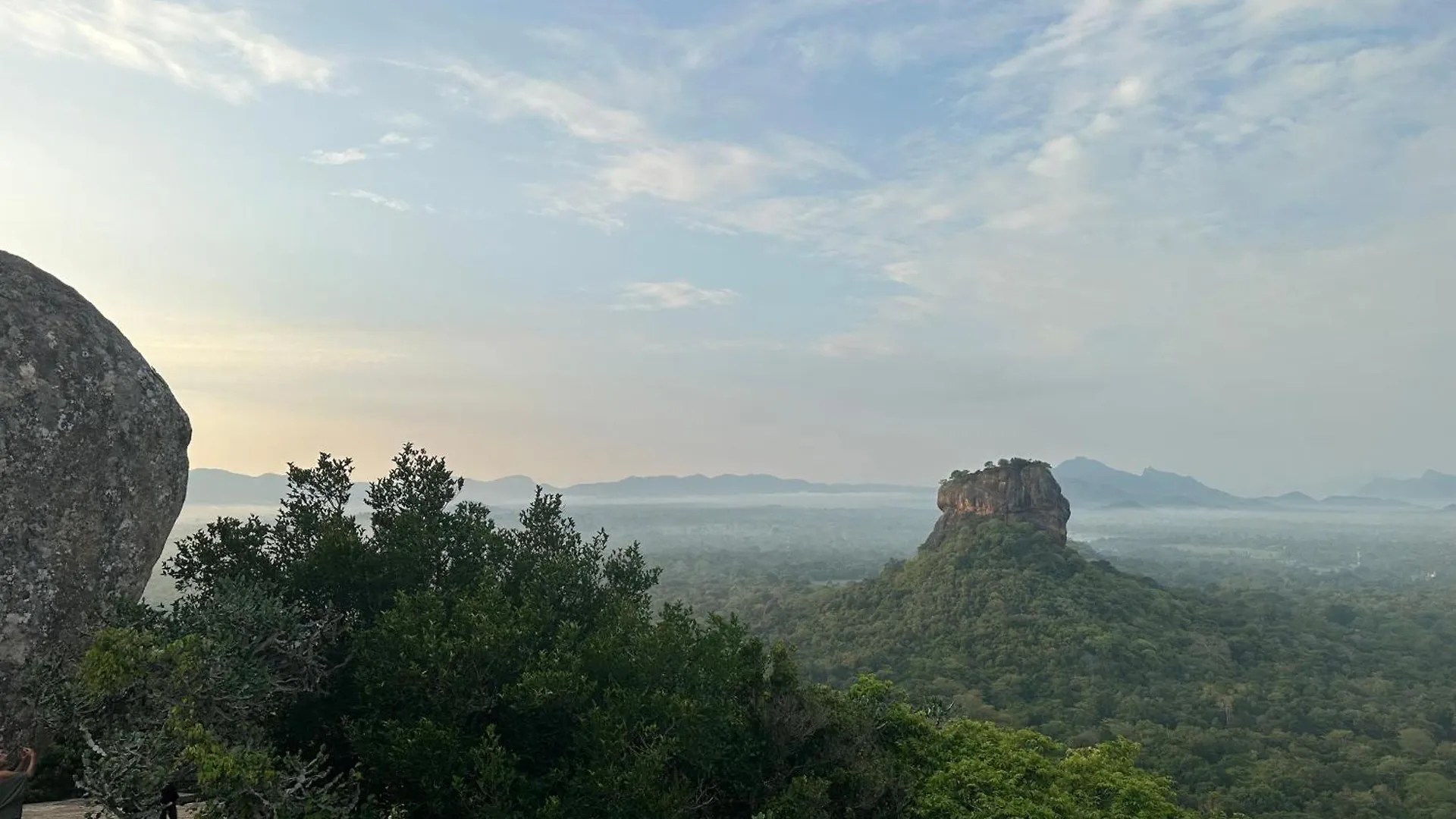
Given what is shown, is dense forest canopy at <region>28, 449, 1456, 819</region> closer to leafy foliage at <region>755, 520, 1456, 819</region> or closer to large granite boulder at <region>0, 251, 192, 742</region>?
large granite boulder at <region>0, 251, 192, 742</region>

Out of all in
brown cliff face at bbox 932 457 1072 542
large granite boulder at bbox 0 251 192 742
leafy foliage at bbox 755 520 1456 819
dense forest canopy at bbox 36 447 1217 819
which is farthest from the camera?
brown cliff face at bbox 932 457 1072 542

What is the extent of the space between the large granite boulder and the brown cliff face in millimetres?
103911

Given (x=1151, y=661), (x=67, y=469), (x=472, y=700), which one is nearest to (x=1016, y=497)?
(x=1151, y=661)

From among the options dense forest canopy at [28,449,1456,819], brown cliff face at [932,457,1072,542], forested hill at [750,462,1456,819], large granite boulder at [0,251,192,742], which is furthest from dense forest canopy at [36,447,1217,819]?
brown cliff face at [932,457,1072,542]

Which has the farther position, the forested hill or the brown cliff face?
the brown cliff face

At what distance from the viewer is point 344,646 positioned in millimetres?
16219

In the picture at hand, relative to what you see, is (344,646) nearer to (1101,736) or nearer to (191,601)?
(191,601)

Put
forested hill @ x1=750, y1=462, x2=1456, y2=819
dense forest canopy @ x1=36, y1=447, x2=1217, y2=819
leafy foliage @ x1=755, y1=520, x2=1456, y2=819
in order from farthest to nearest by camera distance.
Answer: forested hill @ x1=750, y1=462, x2=1456, y2=819 < leafy foliage @ x1=755, y1=520, x2=1456, y2=819 < dense forest canopy @ x1=36, y1=447, x2=1217, y2=819

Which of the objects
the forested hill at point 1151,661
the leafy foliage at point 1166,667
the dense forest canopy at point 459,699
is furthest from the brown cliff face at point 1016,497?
the dense forest canopy at point 459,699

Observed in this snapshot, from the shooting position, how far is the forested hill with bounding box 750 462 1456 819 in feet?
175

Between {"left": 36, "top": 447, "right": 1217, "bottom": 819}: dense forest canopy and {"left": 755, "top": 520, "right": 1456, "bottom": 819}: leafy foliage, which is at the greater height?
{"left": 36, "top": 447, "right": 1217, "bottom": 819}: dense forest canopy

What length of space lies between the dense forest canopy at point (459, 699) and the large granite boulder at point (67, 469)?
1.00m

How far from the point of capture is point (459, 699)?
14.4m

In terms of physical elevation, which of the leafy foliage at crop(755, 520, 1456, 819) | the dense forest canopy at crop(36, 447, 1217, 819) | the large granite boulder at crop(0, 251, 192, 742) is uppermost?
the large granite boulder at crop(0, 251, 192, 742)
